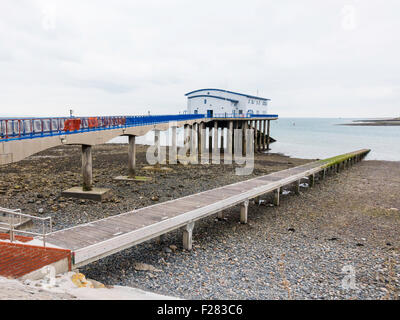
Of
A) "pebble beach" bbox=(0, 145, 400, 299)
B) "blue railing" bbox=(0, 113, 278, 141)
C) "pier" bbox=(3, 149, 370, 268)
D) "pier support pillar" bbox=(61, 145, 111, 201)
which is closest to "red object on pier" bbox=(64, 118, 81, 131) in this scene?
"blue railing" bbox=(0, 113, 278, 141)

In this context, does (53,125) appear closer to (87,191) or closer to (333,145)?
(87,191)

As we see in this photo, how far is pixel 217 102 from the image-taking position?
4166cm

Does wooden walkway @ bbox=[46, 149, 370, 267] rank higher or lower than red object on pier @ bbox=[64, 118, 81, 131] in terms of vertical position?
lower

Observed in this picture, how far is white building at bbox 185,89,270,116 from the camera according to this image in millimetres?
41625

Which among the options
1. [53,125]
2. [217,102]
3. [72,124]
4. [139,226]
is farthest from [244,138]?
[139,226]

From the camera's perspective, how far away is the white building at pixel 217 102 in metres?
41.6

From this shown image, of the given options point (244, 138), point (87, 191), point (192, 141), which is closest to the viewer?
point (87, 191)

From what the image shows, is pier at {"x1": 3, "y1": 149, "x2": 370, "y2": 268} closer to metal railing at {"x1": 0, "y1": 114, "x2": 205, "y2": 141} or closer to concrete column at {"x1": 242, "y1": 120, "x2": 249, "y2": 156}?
metal railing at {"x1": 0, "y1": 114, "x2": 205, "y2": 141}

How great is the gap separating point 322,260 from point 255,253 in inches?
87.0

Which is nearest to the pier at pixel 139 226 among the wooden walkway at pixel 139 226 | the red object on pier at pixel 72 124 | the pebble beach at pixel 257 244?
the wooden walkway at pixel 139 226

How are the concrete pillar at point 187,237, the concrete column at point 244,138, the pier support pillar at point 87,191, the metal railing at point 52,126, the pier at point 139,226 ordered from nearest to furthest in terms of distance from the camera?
the pier at point 139,226, the concrete pillar at point 187,237, the metal railing at point 52,126, the pier support pillar at point 87,191, the concrete column at point 244,138

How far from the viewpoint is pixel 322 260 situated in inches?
417

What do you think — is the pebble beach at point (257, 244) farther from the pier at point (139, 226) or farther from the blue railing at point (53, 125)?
the blue railing at point (53, 125)

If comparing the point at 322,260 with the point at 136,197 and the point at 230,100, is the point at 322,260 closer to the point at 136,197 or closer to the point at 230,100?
the point at 136,197
